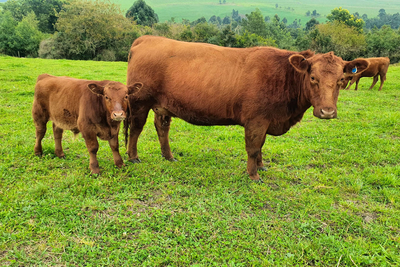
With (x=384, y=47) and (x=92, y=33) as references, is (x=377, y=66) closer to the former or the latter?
(x=92, y=33)

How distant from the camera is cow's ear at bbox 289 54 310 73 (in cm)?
423

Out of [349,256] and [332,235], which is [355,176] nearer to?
[332,235]

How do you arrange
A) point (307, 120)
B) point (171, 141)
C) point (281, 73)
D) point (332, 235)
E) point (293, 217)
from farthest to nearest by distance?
point (307, 120)
point (171, 141)
point (281, 73)
point (293, 217)
point (332, 235)

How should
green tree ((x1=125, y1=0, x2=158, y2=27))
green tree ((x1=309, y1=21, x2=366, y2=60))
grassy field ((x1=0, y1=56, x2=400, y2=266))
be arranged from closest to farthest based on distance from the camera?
grassy field ((x1=0, y1=56, x2=400, y2=266)), green tree ((x1=309, y1=21, x2=366, y2=60)), green tree ((x1=125, y1=0, x2=158, y2=27))

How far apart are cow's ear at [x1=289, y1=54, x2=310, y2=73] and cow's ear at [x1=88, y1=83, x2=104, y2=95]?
318 centimetres

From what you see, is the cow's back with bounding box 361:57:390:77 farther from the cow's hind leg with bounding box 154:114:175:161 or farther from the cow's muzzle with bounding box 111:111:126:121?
the cow's muzzle with bounding box 111:111:126:121

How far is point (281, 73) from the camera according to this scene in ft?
15.1

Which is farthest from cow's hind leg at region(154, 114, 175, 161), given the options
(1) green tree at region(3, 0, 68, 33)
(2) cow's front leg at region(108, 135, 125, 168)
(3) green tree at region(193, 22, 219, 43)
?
(1) green tree at region(3, 0, 68, 33)

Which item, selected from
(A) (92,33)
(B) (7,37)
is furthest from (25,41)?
(A) (92,33)

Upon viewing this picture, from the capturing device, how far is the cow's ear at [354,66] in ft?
13.8

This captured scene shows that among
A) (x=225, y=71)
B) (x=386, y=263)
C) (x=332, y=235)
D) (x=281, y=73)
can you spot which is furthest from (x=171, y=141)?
(x=386, y=263)

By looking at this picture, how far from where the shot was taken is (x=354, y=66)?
4.19 meters

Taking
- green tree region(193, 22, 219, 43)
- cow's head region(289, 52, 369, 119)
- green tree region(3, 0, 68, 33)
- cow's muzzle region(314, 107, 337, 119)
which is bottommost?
cow's muzzle region(314, 107, 337, 119)

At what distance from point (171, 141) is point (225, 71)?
287 centimetres
